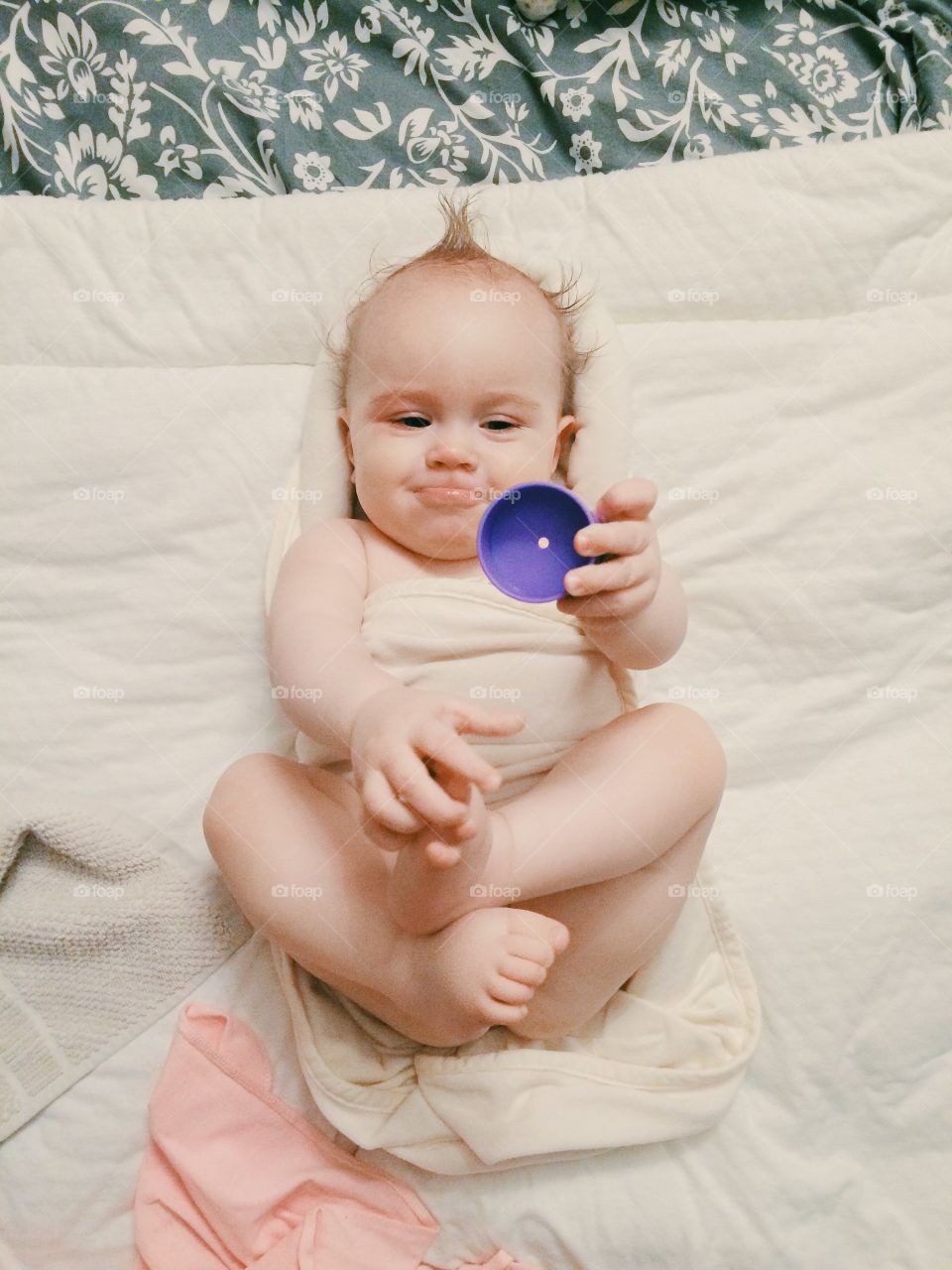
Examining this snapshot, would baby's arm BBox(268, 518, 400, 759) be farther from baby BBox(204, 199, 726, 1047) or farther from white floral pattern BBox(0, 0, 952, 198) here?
white floral pattern BBox(0, 0, 952, 198)

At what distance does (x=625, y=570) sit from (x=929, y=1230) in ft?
2.46

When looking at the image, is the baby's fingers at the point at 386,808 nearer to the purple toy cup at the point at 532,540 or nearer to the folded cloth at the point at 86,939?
the purple toy cup at the point at 532,540

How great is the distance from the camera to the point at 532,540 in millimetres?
1006

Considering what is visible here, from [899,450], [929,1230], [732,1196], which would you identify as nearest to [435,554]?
[899,450]

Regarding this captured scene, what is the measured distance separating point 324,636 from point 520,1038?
18.2 inches

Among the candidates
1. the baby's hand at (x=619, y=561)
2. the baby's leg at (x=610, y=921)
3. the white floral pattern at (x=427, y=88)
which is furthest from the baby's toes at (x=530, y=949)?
the white floral pattern at (x=427, y=88)

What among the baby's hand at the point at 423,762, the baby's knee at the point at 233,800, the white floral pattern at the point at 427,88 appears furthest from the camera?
the white floral pattern at the point at 427,88

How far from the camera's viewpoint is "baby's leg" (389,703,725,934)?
3.15ft

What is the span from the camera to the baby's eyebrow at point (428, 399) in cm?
116

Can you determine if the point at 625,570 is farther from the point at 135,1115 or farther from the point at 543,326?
the point at 135,1115

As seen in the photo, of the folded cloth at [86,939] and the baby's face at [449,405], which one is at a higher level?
the baby's face at [449,405]

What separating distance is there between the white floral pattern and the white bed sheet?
0.13m

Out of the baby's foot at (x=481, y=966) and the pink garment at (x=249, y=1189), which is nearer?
the baby's foot at (x=481, y=966)

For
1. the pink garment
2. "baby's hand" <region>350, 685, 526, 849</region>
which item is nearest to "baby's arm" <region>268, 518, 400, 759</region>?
"baby's hand" <region>350, 685, 526, 849</region>
